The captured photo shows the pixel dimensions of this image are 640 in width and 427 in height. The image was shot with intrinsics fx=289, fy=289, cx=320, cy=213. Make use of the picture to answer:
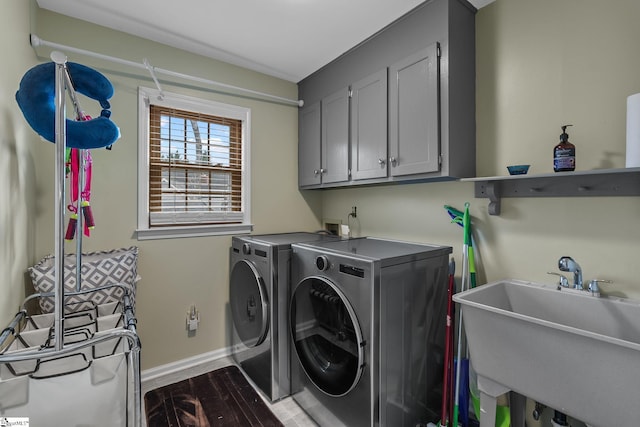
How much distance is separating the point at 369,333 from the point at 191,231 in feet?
5.31

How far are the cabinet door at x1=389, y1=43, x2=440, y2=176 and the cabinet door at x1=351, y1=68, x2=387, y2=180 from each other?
63mm

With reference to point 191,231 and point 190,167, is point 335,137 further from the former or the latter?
point 191,231

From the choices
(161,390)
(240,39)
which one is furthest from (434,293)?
(240,39)

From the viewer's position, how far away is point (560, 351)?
1.07m

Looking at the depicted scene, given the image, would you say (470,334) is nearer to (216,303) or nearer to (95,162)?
(216,303)

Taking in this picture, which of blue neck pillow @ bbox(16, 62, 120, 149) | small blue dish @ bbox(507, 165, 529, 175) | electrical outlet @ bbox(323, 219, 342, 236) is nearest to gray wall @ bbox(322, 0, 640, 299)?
small blue dish @ bbox(507, 165, 529, 175)

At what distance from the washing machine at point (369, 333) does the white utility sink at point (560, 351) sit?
0.30 m

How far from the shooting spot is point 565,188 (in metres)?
1.44

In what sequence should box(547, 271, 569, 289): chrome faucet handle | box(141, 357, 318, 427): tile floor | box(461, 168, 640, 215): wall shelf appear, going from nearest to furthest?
1. box(461, 168, 640, 215): wall shelf
2. box(547, 271, 569, 289): chrome faucet handle
3. box(141, 357, 318, 427): tile floor

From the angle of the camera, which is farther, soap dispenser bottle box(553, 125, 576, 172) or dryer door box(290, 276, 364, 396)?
dryer door box(290, 276, 364, 396)

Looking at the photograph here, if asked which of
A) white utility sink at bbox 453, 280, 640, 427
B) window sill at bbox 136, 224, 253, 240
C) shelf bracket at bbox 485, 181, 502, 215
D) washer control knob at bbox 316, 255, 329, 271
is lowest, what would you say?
white utility sink at bbox 453, 280, 640, 427

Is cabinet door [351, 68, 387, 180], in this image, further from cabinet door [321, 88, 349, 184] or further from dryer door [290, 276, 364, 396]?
dryer door [290, 276, 364, 396]

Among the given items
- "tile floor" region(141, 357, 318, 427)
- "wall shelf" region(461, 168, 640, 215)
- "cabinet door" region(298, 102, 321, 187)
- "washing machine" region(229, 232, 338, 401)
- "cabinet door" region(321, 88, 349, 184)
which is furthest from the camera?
"cabinet door" region(298, 102, 321, 187)

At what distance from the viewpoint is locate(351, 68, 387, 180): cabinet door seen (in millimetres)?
1931
